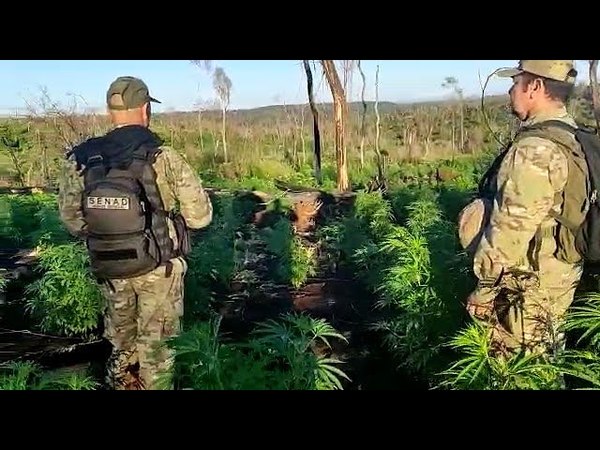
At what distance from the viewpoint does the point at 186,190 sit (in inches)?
120

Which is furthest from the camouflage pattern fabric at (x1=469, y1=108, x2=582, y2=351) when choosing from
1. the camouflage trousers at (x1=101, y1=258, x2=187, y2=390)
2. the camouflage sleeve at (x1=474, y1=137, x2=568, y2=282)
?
the camouflage trousers at (x1=101, y1=258, x2=187, y2=390)

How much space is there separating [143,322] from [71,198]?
23.2 inches

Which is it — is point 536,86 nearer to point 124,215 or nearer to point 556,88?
point 556,88

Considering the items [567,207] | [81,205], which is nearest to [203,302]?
[81,205]

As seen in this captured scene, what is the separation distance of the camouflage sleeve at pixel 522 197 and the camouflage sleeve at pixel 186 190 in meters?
1.13

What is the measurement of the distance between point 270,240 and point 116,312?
0.74m

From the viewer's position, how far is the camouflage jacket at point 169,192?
3.03 metres

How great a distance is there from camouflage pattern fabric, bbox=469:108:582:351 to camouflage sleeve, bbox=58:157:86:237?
5.25 ft

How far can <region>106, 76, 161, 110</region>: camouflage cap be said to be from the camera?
120 inches

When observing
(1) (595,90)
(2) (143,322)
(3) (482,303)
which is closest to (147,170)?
(2) (143,322)

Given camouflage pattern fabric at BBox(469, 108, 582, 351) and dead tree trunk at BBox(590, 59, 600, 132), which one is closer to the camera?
camouflage pattern fabric at BBox(469, 108, 582, 351)

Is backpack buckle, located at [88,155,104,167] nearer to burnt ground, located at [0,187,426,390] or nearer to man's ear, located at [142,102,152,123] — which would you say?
man's ear, located at [142,102,152,123]

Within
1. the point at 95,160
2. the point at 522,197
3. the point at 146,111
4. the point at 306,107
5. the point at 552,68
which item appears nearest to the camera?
the point at 522,197
